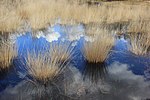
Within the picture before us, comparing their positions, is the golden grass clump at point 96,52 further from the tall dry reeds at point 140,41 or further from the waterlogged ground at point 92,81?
the tall dry reeds at point 140,41

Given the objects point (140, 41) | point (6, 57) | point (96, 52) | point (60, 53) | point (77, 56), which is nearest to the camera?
point (6, 57)

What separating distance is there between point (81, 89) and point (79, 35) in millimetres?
3883

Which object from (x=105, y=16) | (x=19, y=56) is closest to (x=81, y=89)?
(x=19, y=56)

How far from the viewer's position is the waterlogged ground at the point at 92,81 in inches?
181

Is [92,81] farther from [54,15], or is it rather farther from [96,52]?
[54,15]

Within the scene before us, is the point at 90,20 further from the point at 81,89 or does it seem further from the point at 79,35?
the point at 81,89

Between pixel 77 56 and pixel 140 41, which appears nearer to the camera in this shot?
pixel 77 56

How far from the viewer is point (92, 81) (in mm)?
5207

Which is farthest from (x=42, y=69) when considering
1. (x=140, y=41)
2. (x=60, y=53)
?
(x=140, y=41)

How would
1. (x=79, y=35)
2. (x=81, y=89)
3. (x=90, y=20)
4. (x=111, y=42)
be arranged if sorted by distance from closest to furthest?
(x=81, y=89)
(x=111, y=42)
(x=79, y=35)
(x=90, y=20)

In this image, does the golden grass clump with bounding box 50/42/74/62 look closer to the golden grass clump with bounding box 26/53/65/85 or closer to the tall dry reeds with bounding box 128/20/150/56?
the golden grass clump with bounding box 26/53/65/85

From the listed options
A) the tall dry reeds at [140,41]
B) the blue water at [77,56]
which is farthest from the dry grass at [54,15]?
the tall dry reeds at [140,41]

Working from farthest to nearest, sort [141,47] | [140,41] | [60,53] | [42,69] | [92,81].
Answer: [140,41]
[141,47]
[60,53]
[92,81]
[42,69]

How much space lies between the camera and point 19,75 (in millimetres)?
5332
